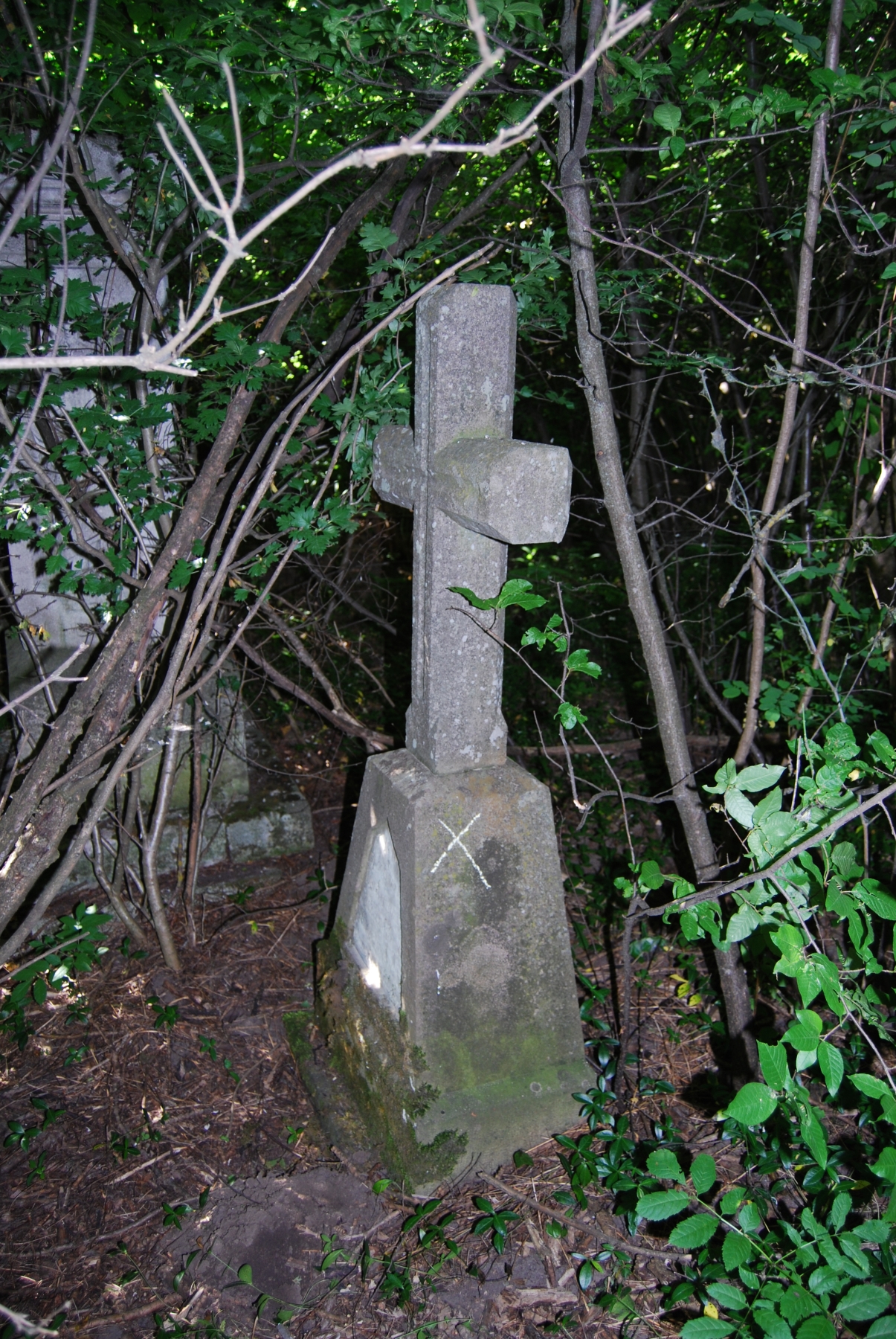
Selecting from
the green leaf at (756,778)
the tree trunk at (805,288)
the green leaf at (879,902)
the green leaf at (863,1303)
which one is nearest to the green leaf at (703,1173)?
the green leaf at (863,1303)

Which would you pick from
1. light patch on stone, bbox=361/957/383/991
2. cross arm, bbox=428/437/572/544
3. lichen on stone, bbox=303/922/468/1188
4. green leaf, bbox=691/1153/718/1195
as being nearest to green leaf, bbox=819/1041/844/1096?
green leaf, bbox=691/1153/718/1195

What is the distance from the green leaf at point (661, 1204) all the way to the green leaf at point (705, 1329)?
17 centimetres

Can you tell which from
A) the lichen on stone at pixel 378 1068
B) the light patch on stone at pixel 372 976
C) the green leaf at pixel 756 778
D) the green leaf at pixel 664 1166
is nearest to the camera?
the green leaf at pixel 664 1166

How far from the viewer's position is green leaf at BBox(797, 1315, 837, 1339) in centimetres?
153

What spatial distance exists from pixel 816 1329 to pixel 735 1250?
0.17 meters

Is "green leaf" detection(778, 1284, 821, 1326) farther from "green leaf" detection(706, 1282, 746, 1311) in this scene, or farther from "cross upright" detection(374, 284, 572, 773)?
"cross upright" detection(374, 284, 572, 773)

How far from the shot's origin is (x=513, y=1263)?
6.94ft

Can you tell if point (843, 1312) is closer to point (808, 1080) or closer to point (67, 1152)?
point (808, 1080)

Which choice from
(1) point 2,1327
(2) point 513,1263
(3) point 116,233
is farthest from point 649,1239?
(3) point 116,233

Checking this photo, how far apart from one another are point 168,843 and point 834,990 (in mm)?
2896

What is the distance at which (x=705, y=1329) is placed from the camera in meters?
1.58

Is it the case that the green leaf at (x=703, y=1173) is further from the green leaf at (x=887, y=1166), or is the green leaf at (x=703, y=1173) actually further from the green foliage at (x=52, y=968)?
the green foliage at (x=52, y=968)

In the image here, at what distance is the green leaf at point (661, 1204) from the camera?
67.7 inches

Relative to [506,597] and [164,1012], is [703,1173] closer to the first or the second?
[506,597]
